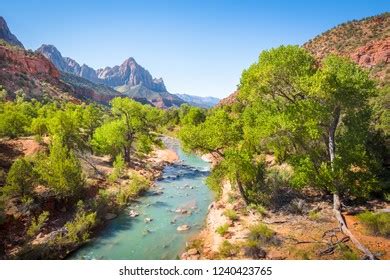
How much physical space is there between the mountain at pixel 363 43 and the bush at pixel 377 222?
1807 inches

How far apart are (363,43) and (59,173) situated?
234ft

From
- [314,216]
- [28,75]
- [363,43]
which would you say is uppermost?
[363,43]

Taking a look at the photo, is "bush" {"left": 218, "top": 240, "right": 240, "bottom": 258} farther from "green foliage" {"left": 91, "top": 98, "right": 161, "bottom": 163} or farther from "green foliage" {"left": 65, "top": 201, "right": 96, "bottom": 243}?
"green foliage" {"left": 91, "top": 98, "right": 161, "bottom": 163}

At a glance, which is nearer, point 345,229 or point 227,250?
point 227,250

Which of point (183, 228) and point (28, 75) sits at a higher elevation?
point (28, 75)

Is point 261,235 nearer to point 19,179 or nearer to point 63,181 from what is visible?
point 63,181

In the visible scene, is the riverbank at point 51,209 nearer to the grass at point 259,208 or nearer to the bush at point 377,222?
the grass at point 259,208

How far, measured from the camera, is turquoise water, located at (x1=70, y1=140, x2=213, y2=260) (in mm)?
15688

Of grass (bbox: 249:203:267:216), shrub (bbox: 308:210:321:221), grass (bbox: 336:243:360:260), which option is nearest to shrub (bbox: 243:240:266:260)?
grass (bbox: 336:243:360:260)

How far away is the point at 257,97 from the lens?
19.6 m

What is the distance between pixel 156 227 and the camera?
19.0 meters

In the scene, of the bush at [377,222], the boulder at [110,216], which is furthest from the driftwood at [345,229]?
the boulder at [110,216]

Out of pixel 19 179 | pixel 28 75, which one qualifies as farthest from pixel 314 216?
pixel 28 75
